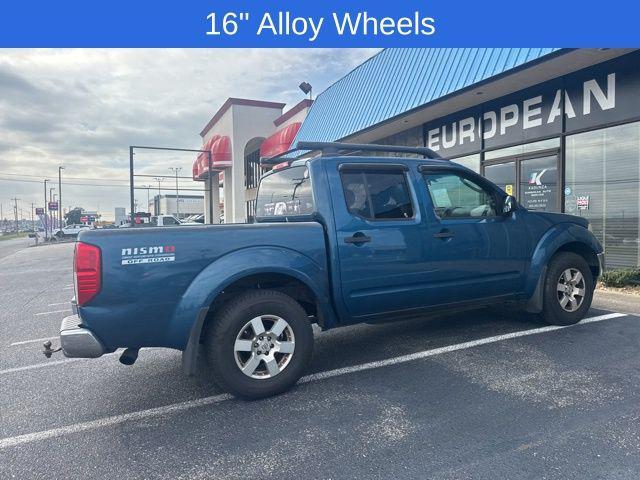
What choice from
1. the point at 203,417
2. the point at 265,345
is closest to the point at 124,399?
the point at 203,417

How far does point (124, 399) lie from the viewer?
361cm

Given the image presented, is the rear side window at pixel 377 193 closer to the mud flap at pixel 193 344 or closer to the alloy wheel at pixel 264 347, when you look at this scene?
the alloy wheel at pixel 264 347

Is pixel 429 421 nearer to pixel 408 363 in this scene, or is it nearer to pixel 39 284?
pixel 408 363

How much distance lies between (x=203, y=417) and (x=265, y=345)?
669 mm

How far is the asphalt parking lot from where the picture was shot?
260 centimetres

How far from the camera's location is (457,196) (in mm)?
4500

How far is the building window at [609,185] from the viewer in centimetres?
797

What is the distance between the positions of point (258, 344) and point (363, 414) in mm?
938

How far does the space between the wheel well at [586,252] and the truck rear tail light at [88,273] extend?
15.3 feet

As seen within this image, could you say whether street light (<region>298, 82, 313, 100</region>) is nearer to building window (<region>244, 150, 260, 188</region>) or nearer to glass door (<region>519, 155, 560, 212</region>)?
building window (<region>244, 150, 260, 188</region>)

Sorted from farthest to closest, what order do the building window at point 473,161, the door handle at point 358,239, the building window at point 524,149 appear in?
the building window at point 473,161 → the building window at point 524,149 → the door handle at point 358,239

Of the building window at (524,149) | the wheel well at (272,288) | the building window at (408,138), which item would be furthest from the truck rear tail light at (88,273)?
the building window at (408,138)

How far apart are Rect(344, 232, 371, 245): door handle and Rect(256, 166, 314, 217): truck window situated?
0.46m

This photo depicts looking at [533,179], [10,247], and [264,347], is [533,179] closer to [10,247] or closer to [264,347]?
[264,347]
